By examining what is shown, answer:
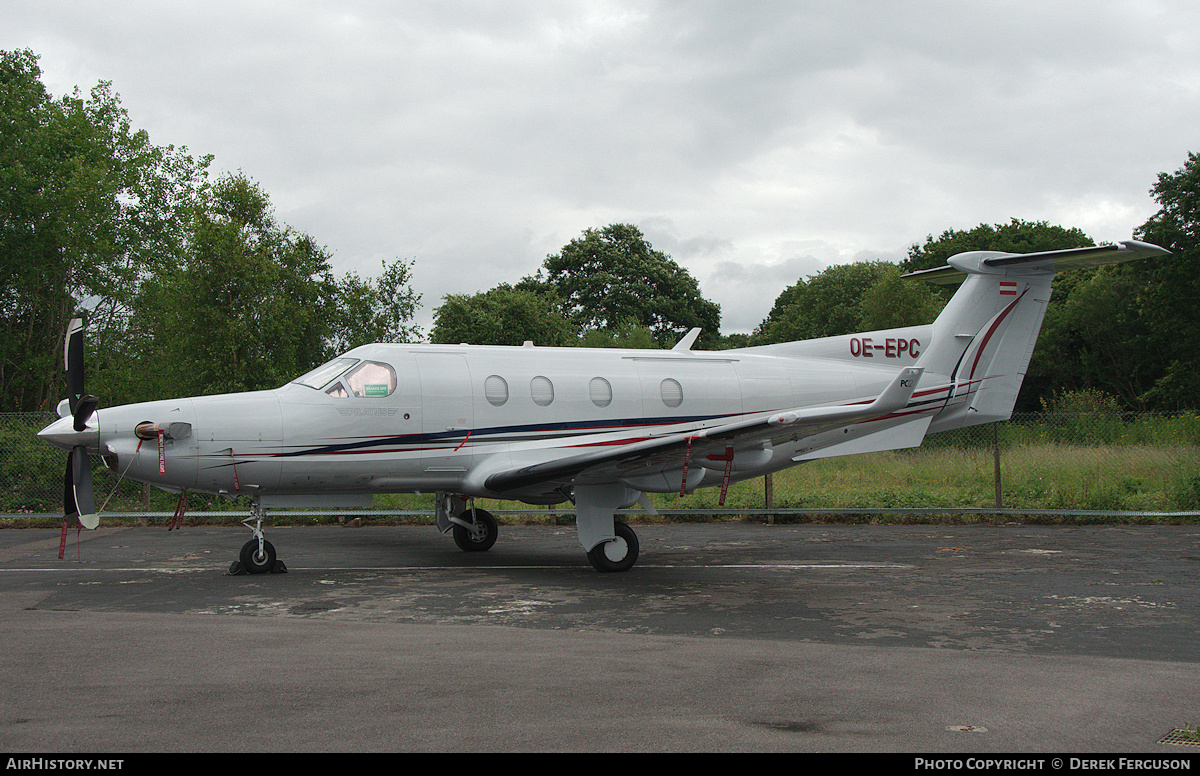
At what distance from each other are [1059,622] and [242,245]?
827 inches

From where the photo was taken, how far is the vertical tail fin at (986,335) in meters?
13.3

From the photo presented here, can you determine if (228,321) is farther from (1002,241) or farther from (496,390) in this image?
(1002,241)

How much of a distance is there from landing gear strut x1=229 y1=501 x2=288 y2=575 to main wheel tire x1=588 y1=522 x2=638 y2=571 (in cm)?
392

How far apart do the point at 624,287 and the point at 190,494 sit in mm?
39562

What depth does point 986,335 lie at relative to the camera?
13414 mm

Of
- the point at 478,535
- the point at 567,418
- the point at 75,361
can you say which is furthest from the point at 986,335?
the point at 75,361

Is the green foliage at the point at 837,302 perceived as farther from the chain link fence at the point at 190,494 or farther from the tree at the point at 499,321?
the chain link fence at the point at 190,494

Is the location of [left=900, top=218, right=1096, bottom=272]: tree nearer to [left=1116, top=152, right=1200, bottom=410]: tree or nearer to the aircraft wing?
[left=1116, top=152, right=1200, bottom=410]: tree

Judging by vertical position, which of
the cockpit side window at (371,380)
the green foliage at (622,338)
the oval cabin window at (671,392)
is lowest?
the oval cabin window at (671,392)

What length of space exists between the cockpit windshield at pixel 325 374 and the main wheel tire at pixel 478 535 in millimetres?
3202

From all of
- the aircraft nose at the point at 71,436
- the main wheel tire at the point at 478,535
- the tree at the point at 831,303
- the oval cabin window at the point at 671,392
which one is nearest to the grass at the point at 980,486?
the main wheel tire at the point at 478,535

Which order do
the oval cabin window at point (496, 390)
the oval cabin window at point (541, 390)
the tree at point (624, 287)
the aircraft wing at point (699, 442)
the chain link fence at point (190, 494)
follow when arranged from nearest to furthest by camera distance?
the aircraft wing at point (699, 442) < the oval cabin window at point (496, 390) < the oval cabin window at point (541, 390) < the chain link fence at point (190, 494) < the tree at point (624, 287)

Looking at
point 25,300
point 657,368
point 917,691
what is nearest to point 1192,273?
point 657,368

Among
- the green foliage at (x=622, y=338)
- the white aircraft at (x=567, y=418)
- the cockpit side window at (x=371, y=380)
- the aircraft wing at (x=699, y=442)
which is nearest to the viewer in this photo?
the aircraft wing at (x=699, y=442)
